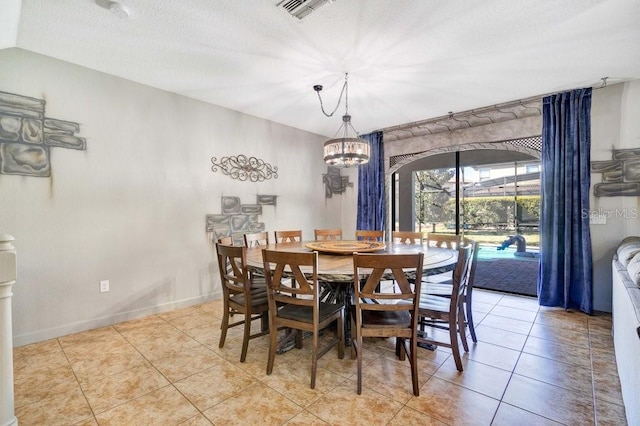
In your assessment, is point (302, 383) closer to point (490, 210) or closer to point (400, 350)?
point (400, 350)

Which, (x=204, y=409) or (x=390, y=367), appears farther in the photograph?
(x=390, y=367)

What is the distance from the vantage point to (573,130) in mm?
3387

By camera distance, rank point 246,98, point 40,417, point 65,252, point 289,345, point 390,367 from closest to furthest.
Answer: point 40,417, point 390,367, point 289,345, point 65,252, point 246,98

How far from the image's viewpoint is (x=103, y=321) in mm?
2980

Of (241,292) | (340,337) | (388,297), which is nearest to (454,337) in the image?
(388,297)

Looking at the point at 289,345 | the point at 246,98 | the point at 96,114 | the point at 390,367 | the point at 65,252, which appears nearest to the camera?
the point at 390,367

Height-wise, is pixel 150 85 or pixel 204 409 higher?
pixel 150 85

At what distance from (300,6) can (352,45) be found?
0.66 m

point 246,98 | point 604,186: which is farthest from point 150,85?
point 604,186

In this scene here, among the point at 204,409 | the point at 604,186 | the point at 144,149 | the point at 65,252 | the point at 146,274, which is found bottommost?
the point at 204,409

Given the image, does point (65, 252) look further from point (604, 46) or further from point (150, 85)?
point (604, 46)

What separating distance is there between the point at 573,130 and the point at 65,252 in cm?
568

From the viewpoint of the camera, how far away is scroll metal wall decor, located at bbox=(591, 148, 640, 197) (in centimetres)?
315

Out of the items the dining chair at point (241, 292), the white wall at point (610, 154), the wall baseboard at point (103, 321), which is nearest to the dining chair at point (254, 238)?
the dining chair at point (241, 292)
